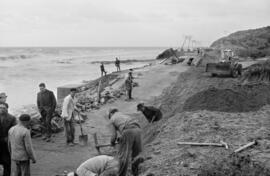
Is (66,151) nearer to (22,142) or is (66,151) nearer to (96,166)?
(22,142)

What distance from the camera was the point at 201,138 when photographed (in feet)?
25.6

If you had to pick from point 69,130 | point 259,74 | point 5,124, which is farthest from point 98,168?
point 259,74

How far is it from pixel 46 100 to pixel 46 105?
0.17m

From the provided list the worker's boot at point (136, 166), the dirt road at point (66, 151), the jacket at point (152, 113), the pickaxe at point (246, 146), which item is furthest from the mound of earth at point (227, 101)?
the worker's boot at point (136, 166)

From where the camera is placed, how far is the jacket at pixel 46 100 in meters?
9.55

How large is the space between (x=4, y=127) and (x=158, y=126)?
502 cm

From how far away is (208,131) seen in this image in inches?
324

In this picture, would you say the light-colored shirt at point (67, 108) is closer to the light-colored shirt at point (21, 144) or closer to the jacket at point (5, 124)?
the jacket at point (5, 124)

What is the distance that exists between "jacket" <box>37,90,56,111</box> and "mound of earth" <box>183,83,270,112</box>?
4512mm

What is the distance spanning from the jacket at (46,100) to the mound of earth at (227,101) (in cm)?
451

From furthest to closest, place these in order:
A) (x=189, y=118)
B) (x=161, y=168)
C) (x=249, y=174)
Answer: (x=189, y=118), (x=161, y=168), (x=249, y=174)

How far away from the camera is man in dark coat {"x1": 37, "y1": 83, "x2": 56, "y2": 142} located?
9547mm

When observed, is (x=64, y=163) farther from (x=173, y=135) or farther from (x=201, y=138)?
(x=201, y=138)

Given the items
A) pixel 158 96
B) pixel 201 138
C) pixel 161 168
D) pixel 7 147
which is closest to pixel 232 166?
pixel 161 168
